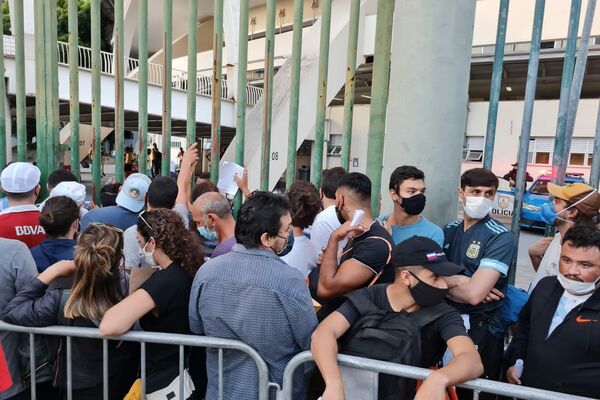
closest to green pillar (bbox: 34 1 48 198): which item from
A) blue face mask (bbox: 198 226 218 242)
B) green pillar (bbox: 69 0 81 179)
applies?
green pillar (bbox: 69 0 81 179)

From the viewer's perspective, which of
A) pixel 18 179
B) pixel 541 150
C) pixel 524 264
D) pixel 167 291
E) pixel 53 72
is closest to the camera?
pixel 167 291

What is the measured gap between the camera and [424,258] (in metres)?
2.00

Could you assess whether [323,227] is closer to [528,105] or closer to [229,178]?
[229,178]

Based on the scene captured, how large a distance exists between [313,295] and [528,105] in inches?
78.7

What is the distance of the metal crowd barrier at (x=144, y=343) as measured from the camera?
6.90 ft

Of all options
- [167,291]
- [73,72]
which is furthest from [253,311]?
[73,72]

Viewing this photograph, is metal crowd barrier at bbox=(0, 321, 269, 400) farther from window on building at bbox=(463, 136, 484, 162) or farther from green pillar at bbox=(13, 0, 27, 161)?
window on building at bbox=(463, 136, 484, 162)

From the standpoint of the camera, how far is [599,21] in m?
14.3

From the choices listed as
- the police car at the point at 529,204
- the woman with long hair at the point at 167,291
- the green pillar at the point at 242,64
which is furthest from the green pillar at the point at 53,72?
the police car at the point at 529,204

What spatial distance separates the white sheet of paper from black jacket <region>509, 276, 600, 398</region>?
237 cm

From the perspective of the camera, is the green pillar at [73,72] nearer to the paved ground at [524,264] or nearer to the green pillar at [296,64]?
the green pillar at [296,64]

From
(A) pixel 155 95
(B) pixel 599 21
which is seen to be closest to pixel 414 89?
(A) pixel 155 95

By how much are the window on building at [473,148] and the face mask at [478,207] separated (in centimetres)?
1534

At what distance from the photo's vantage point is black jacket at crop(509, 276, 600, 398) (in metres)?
2.05
